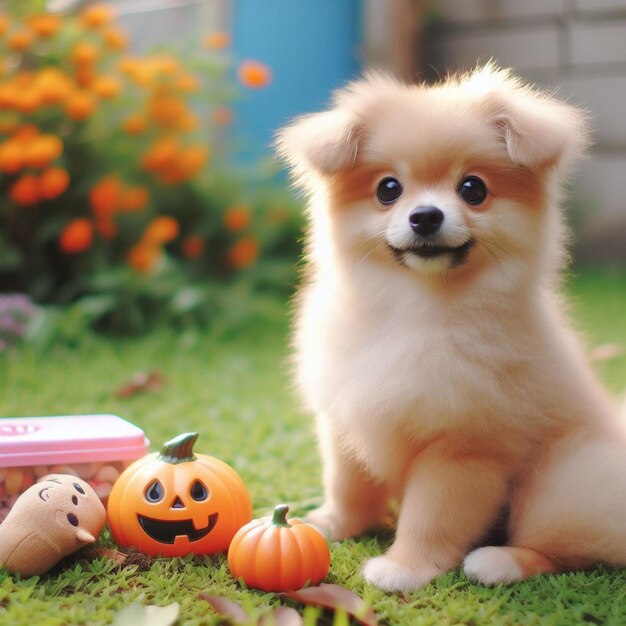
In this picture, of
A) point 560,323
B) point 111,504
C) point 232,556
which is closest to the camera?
point 232,556

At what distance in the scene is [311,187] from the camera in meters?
2.10

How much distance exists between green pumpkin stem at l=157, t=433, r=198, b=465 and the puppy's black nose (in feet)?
2.26

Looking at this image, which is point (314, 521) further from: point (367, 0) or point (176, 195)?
point (367, 0)

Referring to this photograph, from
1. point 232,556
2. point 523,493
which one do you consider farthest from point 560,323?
point 232,556

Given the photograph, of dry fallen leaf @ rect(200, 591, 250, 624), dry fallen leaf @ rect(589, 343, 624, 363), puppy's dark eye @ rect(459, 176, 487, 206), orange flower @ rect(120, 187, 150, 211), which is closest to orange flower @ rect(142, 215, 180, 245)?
orange flower @ rect(120, 187, 150, 211)

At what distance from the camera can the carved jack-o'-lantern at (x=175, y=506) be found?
6.17 feet

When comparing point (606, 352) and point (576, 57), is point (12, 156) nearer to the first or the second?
point (606, 352)

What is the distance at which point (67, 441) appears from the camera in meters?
1.98

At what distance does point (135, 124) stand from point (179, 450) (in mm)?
2731

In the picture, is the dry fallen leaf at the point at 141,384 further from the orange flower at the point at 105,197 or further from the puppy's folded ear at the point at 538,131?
the puppy's folded ear at the point at 538,131

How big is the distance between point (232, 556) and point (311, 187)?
899 mm

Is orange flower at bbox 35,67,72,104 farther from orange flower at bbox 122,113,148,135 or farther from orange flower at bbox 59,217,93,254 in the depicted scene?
orange flower at bbox 59,217,93,254

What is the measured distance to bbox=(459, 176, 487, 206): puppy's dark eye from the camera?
1826 mm

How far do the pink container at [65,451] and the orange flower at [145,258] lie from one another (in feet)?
6.98
